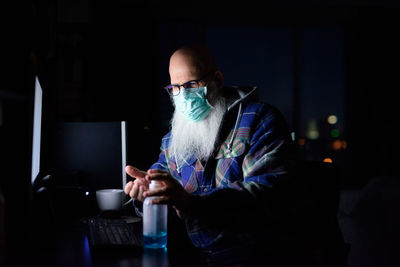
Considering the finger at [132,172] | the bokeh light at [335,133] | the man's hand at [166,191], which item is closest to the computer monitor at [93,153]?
the finger at [132,172]

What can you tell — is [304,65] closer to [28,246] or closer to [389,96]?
[389,96]

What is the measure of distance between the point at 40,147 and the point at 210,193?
2.22 feet

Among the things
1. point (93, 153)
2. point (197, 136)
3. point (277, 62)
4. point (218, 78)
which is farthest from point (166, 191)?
point (277, 62)

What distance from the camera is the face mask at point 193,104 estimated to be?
55.5 inches

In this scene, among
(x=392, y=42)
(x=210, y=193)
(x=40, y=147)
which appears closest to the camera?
(x=210, y=193)

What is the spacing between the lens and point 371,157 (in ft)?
16.1

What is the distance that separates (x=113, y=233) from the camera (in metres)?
1.18

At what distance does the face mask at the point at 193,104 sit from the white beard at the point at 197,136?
0.02 metres

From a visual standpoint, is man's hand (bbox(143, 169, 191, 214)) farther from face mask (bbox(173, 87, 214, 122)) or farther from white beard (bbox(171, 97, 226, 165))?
face mask (bbox(173, 87, 214, 122))

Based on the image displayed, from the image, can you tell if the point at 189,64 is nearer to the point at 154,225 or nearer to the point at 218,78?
the point at 218,78

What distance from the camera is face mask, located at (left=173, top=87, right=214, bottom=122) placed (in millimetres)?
1410

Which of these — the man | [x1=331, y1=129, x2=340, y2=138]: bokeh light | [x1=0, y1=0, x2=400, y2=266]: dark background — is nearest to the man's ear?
the man

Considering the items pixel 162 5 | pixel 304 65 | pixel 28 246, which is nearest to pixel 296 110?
pixel 304 65

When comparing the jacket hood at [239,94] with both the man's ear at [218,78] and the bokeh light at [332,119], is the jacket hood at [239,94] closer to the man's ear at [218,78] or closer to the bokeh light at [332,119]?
the man's ear at [218,78]
